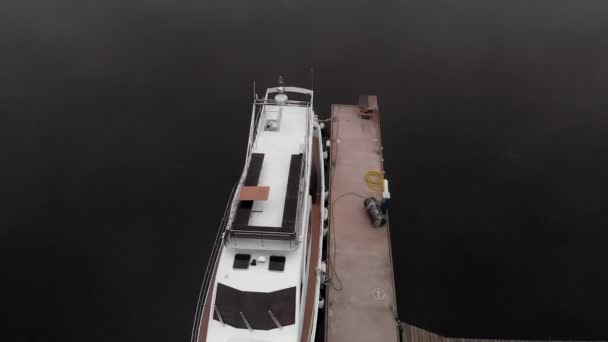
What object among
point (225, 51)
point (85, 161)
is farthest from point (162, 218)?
point (225, 51)

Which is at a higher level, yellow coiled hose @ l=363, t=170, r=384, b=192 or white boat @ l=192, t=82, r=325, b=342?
yellow coiled hose @ l=363, t=170, r=384, b=192

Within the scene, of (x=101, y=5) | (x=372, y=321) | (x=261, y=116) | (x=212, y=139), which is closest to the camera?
(x=372, y=321)

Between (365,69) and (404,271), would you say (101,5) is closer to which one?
(365,69)

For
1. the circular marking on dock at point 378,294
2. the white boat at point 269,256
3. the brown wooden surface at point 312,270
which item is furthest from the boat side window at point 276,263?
the circular marking on dock at point 378,294

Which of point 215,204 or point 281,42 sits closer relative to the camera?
point 215,204

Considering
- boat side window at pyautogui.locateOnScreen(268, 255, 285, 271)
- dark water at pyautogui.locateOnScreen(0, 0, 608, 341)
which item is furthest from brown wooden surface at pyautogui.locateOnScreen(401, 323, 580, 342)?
boat side window at pyautogui.locateOnScreen(268, 255, 285, 271)

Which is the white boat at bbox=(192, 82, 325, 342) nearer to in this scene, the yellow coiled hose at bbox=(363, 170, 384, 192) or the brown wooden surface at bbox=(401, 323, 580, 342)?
the yellow coiled hose at bbox=(363, 170, 384, 192)

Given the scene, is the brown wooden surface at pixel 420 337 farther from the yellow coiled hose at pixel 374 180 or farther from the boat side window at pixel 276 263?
the yellow coiled hose at pixel 374 180
